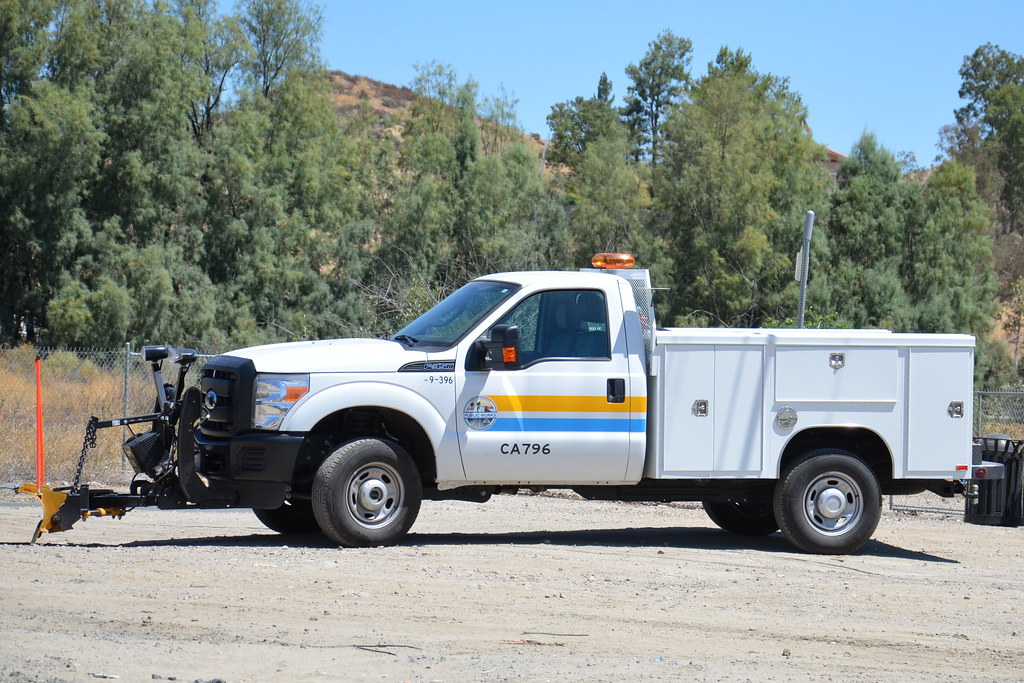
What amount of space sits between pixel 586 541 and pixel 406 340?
2.53 metres

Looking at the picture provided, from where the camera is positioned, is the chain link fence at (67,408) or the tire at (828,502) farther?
the chain link fence at (67,408)

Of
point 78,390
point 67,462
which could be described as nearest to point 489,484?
point 67,462

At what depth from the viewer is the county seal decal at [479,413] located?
10.2 metres

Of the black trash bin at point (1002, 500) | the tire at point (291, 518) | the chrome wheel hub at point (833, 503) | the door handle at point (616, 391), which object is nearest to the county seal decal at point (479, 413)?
the door handle at point (616, 391)

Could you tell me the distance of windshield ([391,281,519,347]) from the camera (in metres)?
10.4

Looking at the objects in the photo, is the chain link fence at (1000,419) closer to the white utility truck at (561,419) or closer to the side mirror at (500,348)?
the white utility truck at (561,419)

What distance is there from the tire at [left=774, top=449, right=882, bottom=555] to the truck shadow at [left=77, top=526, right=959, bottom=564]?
0.62 feet

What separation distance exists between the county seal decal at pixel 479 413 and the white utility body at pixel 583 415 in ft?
0.04

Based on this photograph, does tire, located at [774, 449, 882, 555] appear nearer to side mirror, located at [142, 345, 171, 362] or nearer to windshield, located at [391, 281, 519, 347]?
windshield, located at [391, 281, 519, 347]

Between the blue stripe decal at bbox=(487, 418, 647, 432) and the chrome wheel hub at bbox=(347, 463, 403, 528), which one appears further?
the blue stripe decal at bbox=(487, 418, 647, 432)

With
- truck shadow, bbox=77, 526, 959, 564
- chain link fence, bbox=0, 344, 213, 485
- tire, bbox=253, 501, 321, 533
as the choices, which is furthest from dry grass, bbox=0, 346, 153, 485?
truck shadow, bbox=77, 526, 959, 564

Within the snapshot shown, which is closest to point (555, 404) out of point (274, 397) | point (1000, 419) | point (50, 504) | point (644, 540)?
point (644, 540)

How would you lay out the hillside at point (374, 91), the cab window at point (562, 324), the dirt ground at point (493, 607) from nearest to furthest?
the dirt ground at point (493, 607), the cab window at point (562, 324), the hillside at point (374, 91)

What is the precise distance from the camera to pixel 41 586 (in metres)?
8.25
